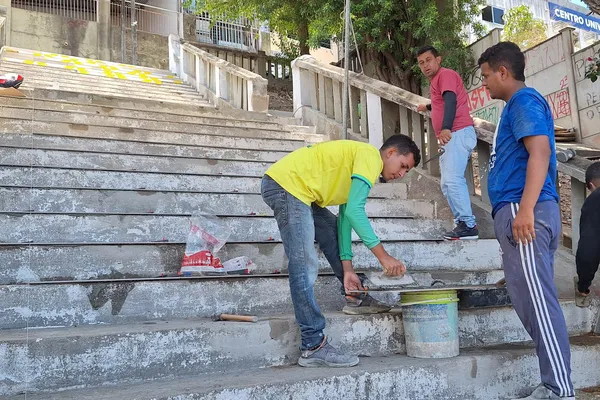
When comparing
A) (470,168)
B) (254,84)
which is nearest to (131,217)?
(470,168)

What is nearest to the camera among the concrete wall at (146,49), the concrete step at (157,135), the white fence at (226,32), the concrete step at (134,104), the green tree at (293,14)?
the concrete step at (157,135)

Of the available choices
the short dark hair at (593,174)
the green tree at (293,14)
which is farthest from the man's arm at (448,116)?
the green tree at (293,14)

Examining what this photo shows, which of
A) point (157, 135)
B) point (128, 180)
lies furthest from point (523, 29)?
point (128, 180)

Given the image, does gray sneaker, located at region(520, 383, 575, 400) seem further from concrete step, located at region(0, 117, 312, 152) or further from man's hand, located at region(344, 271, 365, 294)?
concrete step, located at region(0, 117, 312, 152)

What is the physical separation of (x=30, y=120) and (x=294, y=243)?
4440 mm

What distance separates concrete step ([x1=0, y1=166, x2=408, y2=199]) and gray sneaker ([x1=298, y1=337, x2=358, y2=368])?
7.81 feet

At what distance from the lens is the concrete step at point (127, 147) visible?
18.4ft

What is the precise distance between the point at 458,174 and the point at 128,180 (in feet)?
9.37

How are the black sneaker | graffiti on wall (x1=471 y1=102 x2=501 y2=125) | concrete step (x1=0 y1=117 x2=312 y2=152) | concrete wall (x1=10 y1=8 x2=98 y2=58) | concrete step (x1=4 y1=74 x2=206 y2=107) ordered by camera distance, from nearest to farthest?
the black sneaker < concrete step (x1=0 y1=117 x2=312 y2=152) < concrete step (x1=4 y1=74 x2=206 y2=107) < graffiti on wall (x1=471 y1=102 x2=501 y2=125) < concrete wall (x1=10 y1=8 x2=98 y2=58)

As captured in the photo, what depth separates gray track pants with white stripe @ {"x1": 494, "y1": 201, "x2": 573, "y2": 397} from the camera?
2727 mm

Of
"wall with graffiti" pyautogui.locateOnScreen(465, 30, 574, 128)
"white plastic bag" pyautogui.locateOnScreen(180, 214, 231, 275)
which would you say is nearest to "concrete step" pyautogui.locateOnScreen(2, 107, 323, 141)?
"white plastic bag" pyautogui.locateOnScreen(180, 214, 231, 275)

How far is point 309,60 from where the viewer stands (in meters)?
8.98

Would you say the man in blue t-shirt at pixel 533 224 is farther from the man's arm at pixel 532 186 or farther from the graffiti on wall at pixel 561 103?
the graffiti on wall at pixel 561 103

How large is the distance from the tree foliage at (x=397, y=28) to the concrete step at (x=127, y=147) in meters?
7.26
